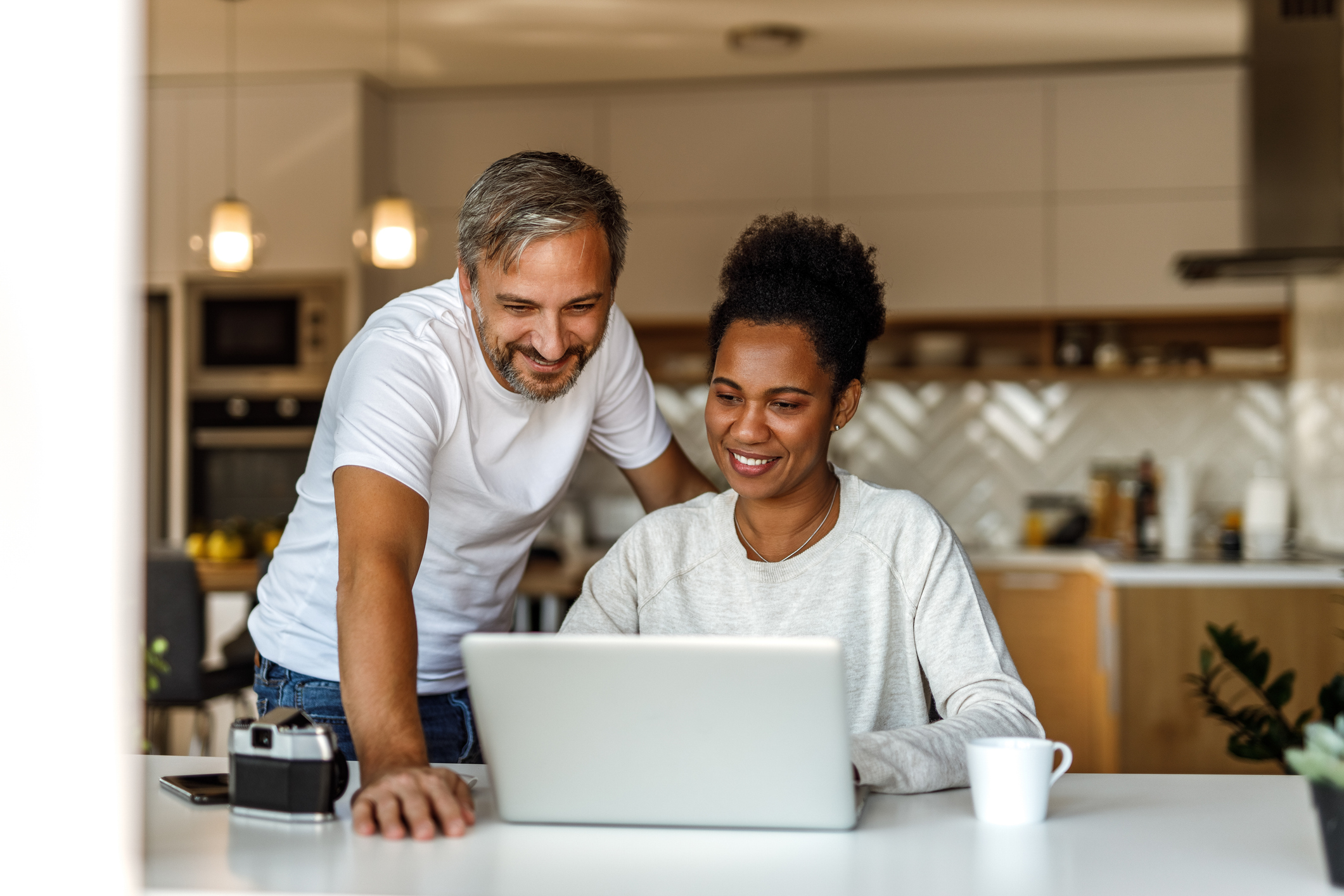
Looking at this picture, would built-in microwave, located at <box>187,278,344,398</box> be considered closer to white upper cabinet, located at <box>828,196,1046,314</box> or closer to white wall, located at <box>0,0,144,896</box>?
white upper cabinet, located at <box>828,196,1046,314</box>

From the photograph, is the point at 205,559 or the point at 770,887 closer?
the point at 770,887

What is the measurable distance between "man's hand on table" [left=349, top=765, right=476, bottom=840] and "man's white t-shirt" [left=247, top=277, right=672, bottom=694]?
0.47 m

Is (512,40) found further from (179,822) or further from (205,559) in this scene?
(179,822)

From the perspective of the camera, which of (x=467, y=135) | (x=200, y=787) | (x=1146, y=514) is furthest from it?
(x=467, y=135)

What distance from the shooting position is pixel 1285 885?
938 mm

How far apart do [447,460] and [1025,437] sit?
3717 mm

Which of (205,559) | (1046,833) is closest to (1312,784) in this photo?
(1046,833)

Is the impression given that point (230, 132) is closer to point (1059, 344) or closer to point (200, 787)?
point (1059, 344)

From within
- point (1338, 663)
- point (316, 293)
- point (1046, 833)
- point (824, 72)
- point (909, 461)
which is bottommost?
point (1338, 663)

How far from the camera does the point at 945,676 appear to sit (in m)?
1.43

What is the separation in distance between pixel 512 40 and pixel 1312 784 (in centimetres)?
409

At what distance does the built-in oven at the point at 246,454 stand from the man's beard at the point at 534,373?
11.4ft

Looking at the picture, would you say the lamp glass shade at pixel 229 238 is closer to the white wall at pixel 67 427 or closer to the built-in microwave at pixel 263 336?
the built-in microwave at pixel 263 336

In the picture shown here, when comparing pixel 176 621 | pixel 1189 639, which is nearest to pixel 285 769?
pixel 176 621
